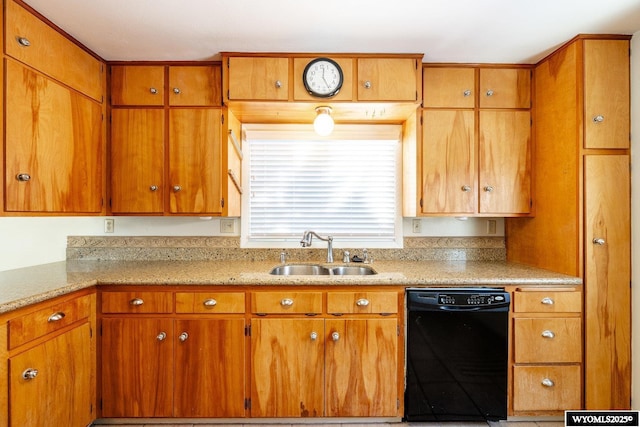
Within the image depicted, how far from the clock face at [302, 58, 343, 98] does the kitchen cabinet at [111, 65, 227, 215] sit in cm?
64

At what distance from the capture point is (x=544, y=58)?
2.18m

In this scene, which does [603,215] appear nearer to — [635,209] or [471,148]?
[635,209]

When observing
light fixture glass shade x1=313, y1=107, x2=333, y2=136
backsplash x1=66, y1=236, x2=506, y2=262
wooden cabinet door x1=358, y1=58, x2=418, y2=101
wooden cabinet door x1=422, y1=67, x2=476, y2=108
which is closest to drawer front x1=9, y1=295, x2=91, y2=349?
backsplash x1=66, y1=236, x2=506, y2=262

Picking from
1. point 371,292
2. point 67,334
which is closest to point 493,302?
point 371,292

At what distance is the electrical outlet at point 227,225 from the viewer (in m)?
2.58

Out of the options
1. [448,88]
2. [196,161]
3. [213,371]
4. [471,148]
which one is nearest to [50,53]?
[196,161]

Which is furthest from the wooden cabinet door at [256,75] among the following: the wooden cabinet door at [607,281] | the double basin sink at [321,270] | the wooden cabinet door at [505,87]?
the wooden cabinet door at [607,281]

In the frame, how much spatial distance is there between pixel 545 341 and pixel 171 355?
7.19 feet

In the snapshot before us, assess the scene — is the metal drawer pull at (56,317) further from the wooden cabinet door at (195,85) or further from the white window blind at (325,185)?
the wooden cabinet door at (195,85)

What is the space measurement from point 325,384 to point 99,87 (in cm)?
238

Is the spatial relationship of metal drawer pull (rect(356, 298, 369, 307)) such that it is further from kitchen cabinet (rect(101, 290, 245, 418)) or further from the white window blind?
the white window blind

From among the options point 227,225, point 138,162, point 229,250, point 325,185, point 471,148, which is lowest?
point 229,250

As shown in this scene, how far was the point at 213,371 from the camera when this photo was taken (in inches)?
74.8

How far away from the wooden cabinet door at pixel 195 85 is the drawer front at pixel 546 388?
8.43ft
